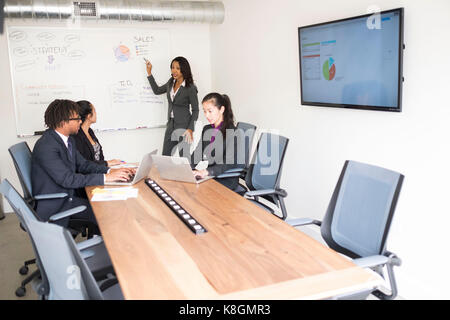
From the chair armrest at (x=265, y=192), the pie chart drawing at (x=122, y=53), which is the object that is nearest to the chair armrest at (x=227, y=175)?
the chair armrest at (x=265, y=192)

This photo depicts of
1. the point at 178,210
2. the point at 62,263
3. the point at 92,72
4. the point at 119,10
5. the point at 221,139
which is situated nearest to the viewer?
the point at 62,263

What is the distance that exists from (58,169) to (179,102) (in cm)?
260

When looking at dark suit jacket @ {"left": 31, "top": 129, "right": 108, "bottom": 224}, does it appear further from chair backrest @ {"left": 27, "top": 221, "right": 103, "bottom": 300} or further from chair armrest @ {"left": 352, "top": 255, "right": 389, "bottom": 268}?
chair armrest @ {"left": 352, "top": 255, "right": 389, "bottom": 268}

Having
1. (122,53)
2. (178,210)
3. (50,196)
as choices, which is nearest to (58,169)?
(50,196)

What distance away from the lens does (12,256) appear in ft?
12.5

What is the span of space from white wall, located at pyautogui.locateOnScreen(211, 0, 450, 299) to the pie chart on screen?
11.8 inches

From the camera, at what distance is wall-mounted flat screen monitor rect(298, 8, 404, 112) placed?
2.82 m

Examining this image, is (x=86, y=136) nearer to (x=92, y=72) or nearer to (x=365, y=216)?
(x=92, y=72)

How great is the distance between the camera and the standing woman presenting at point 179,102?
5254 millimetres

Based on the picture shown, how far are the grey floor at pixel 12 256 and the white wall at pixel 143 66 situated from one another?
2.29 ft

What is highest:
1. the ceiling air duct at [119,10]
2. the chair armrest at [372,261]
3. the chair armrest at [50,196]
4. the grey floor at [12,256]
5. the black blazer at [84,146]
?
the ceiling air duct at [119,10]

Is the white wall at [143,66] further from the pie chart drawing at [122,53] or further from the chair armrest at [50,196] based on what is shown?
the chair armrest at [50,196]

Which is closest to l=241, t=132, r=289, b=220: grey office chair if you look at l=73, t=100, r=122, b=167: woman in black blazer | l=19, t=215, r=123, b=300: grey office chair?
l=73, t=100, r=122, b=167: woman in black blazer

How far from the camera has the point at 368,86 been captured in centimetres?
→ 307
